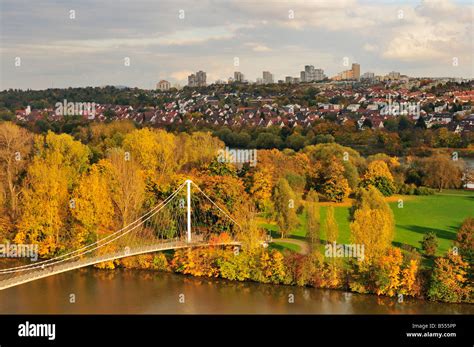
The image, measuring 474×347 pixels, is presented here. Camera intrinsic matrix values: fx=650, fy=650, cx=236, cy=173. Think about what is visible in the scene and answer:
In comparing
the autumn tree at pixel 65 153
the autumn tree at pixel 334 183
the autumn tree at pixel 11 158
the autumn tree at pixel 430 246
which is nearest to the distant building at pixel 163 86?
the autumn tree at pixel 65 153

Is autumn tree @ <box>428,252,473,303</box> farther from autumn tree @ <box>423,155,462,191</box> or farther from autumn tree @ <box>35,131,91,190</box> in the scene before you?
autumn tree @ <box>423,155,462,191</box>

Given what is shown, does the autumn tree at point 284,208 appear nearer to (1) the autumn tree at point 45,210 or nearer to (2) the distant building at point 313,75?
(1) the autumn tree at point 45,210

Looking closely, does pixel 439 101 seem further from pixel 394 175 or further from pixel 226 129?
pixel 394 175

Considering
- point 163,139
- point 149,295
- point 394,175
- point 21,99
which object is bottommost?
point 149,295

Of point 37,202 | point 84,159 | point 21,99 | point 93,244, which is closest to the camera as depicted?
point 93,244

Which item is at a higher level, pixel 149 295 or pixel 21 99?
pixel 21 99

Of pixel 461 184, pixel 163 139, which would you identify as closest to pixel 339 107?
pixel 461 184

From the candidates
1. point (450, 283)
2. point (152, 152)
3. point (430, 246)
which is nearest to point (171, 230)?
point (152, 152)
